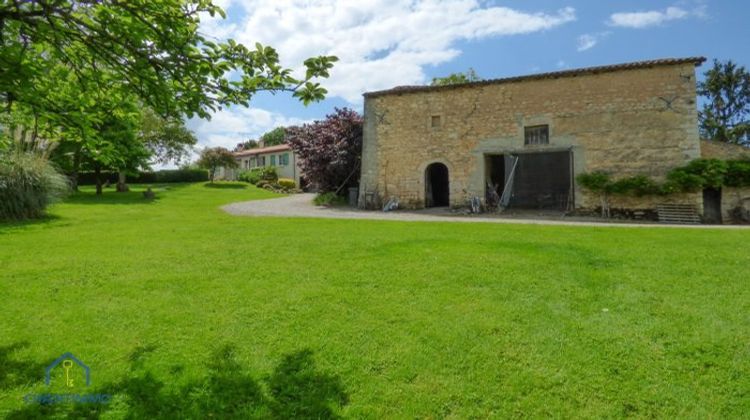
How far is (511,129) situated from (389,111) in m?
5.30

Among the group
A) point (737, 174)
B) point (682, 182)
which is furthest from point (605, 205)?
point (737, 174)

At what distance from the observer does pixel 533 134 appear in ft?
51.8

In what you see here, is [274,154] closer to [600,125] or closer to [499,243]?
[600,125]

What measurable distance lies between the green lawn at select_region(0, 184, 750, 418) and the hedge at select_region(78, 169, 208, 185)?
31.4 meters

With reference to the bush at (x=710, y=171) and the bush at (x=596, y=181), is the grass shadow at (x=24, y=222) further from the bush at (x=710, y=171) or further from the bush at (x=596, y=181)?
the bush at (x=710, y=171)

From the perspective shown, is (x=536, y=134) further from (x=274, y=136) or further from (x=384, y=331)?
(x=274, y=136)

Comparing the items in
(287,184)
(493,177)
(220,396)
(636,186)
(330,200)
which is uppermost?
(287,184)

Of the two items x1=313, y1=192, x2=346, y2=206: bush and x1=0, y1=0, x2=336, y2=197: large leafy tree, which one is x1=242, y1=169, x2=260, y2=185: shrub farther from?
x1=0, y1=0, x2=336, y2=197: large leafy tree

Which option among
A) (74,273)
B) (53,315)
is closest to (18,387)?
(53,315)

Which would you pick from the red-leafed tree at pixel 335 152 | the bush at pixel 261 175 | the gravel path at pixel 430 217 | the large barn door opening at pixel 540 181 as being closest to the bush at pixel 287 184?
the bush at pixel 261 175

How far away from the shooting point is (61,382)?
2914 mm

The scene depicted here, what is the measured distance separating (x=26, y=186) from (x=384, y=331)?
12995 mm

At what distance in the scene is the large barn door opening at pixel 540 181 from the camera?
19.4m

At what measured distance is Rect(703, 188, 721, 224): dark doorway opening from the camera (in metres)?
13.5
